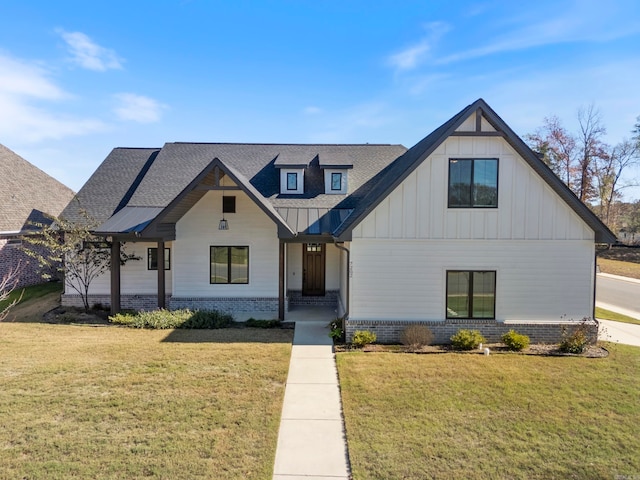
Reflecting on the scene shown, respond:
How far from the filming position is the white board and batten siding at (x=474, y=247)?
10781 mm

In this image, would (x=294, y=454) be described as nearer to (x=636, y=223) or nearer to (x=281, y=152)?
(x=281, y=152)

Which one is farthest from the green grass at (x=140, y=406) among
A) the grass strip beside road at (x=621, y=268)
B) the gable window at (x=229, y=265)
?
the grass strip beside road at (x=621, y=268)

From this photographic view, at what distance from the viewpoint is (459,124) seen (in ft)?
34.3

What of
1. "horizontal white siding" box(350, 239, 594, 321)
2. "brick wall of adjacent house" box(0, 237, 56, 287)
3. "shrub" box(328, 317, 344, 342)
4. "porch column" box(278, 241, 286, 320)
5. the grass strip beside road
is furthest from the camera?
the grass strip beside road

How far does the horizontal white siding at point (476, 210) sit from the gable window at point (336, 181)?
6294mm

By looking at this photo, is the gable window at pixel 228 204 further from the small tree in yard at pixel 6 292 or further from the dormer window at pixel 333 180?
the small tree in yard at pixel 6 292

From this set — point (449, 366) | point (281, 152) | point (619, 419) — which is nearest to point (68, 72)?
point (281, 152)

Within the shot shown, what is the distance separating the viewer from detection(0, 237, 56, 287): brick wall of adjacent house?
18.6 meters

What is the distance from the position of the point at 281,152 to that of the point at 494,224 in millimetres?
11859

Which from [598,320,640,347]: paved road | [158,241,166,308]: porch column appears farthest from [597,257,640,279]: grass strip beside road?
[158,241,166,308]: porch column

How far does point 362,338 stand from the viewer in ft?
34.9

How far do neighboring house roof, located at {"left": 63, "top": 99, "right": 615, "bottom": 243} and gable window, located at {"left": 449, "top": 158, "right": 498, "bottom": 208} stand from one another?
887 millimetres

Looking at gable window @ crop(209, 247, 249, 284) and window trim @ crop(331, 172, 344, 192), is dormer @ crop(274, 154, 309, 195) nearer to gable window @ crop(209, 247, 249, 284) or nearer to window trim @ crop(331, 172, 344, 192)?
window trim @ crop(331, 172, 344, 192)

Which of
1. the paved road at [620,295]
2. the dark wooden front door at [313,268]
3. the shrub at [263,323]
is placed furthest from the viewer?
the paved road at [620,295]
